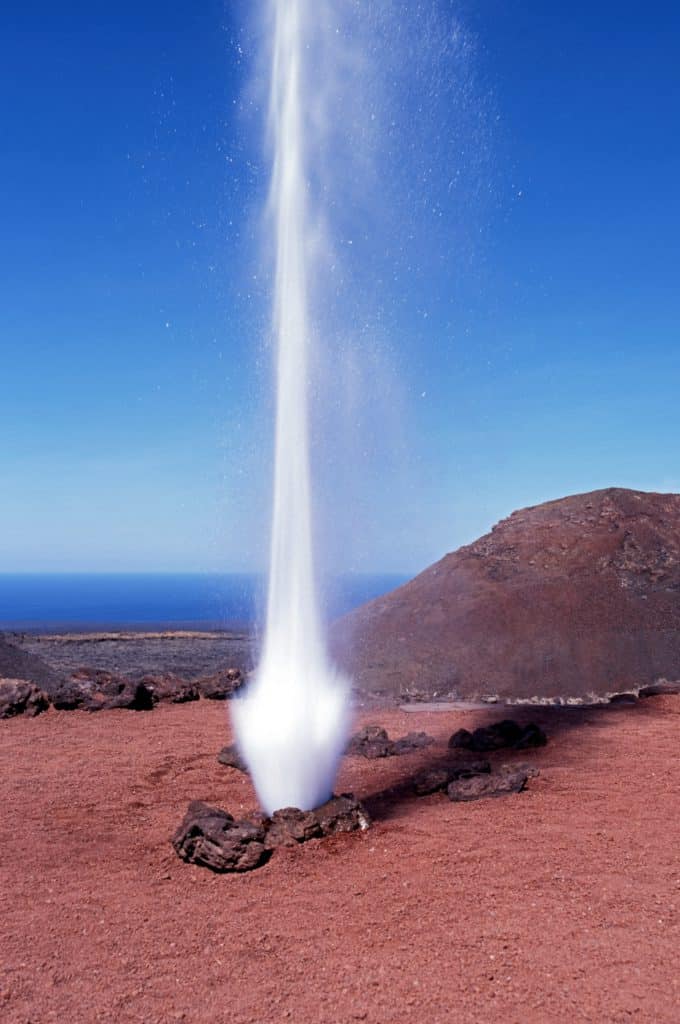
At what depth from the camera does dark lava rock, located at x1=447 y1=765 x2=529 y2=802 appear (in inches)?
376

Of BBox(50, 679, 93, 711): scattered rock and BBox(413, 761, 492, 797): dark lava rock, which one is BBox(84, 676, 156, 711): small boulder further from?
BBox(413, 761, 492, 797): dark lava rock

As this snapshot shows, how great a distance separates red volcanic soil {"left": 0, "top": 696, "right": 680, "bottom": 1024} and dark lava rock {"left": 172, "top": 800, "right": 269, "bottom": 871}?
139mm

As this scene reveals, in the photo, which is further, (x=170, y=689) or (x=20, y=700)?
(x=170, y=689)

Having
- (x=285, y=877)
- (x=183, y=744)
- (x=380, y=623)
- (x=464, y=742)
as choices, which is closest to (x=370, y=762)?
(x=464, y=742)

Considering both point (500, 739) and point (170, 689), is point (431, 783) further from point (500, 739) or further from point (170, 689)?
point (170, 689)

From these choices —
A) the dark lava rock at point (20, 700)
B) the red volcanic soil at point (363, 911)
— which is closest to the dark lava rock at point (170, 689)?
the dark lava rock at point (20, 700)

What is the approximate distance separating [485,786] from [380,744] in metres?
3.14

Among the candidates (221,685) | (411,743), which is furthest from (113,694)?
(411,743)

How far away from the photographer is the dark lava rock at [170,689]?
1798cm

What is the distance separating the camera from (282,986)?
537cm

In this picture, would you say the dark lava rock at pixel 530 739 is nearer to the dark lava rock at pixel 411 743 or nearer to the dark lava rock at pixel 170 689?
the dark lava rock at pixel 411 743

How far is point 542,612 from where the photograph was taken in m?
28.5

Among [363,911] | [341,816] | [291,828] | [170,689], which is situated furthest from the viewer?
[170,689]

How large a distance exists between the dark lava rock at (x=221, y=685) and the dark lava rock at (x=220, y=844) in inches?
403
